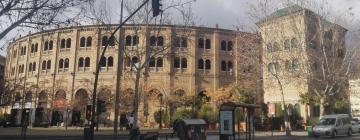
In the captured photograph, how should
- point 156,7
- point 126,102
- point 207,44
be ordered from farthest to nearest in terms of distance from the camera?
1. point 207,44
2. point 126,102
3. point 156,7

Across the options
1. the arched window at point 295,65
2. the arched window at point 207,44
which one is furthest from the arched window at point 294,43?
the arched window at point 207,44

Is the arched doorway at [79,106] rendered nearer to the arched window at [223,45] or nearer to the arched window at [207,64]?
the arched window at [207,64]

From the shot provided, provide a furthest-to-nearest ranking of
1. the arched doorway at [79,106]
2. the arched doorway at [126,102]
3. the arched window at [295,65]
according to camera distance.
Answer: the arched doorway at [79,106] → the arched doorway at [126,102] → the arched window at [295,65]

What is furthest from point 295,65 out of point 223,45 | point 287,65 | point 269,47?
point 223,45

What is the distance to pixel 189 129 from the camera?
1884cm

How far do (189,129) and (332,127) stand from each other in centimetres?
1247

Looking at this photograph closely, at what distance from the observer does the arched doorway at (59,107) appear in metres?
51.9

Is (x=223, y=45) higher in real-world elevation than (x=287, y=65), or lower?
higher

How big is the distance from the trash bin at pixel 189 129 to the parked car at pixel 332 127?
1112 cm

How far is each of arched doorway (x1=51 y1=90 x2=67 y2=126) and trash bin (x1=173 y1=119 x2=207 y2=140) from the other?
35.6 meters

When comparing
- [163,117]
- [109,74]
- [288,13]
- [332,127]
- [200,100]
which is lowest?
[163,117]

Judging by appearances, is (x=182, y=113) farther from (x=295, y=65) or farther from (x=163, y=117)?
(x=295, y=65)

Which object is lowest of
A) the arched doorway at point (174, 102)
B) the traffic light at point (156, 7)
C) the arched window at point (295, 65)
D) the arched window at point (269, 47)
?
the arched doorway at point (174, 102)

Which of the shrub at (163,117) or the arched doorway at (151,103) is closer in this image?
the shrub at (163,117)
